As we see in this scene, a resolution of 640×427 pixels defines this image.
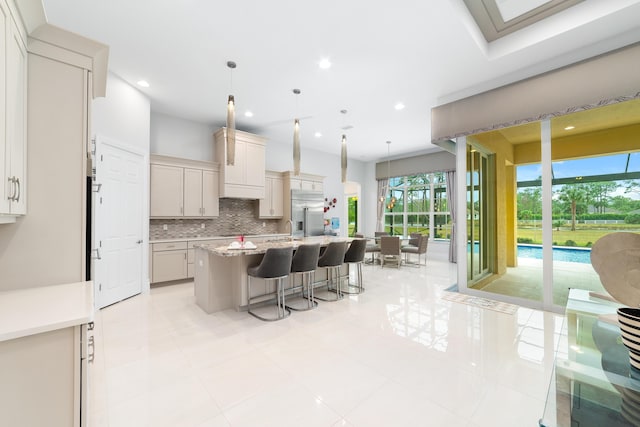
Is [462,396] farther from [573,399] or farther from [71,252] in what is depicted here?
[71,252]

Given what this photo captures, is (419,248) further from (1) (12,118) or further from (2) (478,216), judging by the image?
(1) (12,118)

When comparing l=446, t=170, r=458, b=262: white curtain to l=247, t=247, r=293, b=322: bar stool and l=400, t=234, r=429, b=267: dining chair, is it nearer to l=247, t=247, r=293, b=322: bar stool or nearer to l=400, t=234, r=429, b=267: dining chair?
l=400, t=234, r=429, b=267: dining chair

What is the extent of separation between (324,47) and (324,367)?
3.31 meters

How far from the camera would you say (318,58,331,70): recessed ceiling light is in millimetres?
3351

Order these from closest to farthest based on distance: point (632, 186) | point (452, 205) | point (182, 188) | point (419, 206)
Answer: point (632, 186)
point (182, 188)
point (452, 205)
point (419, 206)

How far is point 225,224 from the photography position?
582 centimetres

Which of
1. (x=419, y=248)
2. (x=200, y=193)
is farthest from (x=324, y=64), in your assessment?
(x=419, y=248)

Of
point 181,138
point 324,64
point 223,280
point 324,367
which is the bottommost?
point 324,367

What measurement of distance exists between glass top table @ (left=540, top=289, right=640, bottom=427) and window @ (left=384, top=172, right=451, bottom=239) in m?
6.32

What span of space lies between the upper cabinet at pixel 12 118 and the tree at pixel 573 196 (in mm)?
5280

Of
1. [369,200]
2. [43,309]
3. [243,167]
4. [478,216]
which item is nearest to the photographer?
[43,309]

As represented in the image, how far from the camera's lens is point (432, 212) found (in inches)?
317

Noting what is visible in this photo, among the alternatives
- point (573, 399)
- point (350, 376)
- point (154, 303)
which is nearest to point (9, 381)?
point (350, 376)

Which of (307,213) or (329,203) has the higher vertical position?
(329,203)
